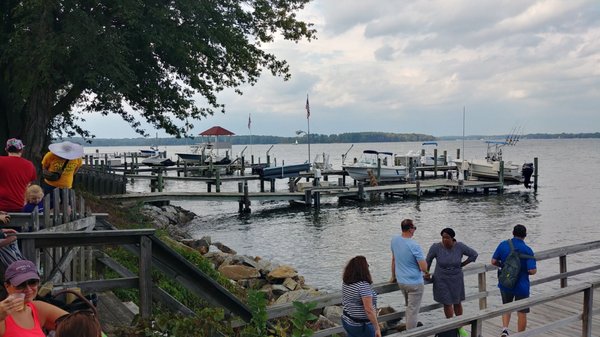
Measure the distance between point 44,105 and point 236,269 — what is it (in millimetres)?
7515

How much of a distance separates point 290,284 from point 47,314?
1119cm

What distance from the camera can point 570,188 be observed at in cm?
4831

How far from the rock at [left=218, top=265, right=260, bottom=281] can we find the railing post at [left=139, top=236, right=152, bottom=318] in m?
10.0

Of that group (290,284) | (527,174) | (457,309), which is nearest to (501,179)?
(527,174)

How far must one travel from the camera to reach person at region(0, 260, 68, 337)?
3.11 metres

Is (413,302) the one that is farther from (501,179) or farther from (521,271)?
(501,179)

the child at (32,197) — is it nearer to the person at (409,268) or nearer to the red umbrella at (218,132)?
the person at (409,268)

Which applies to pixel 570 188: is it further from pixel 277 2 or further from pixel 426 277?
pixel 426 277

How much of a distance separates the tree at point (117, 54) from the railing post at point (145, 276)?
35.3 feet

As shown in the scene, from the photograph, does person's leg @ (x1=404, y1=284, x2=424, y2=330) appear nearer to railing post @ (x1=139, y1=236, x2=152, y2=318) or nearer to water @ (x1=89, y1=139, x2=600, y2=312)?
railing post @ (x1=139, y1=236, x2=152, y2=318)

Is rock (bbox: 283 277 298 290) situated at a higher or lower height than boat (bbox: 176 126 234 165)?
lower

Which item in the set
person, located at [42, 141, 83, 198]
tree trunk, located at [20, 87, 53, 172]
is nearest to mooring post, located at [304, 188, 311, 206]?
tree trunk, located at [20, 87, 53, 172]

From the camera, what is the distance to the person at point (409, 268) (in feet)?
21.1

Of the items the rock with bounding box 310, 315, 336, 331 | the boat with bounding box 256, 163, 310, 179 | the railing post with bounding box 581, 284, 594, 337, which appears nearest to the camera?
the railing post with bounding box 581, 284, 594, 337
